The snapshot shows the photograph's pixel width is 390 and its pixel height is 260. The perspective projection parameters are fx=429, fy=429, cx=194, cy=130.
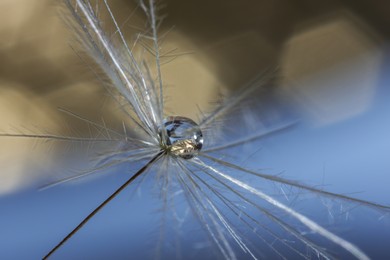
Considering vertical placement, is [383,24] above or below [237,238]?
above

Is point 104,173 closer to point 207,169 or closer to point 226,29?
point 207,169

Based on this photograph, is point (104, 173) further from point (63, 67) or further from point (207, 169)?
point (63, 67)

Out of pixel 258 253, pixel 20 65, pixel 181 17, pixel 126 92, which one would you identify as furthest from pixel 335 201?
pixel 20 65

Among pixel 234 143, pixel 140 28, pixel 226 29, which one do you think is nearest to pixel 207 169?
pixel 234 143

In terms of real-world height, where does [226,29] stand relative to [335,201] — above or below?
above

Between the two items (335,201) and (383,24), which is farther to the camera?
(383,24)

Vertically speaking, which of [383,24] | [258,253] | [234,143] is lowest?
[258,253]
